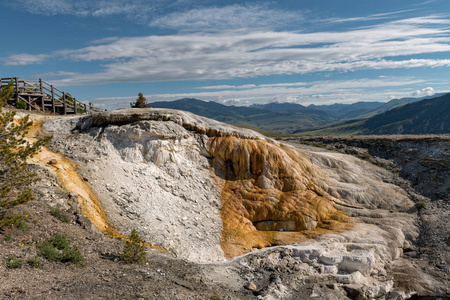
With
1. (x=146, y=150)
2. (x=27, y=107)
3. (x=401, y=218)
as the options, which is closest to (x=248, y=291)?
(x=146, y=150)

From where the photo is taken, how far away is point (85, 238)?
15.2 m

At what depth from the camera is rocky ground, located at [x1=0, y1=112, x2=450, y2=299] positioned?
12.2m

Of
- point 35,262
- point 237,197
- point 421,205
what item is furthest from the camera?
point 421,205

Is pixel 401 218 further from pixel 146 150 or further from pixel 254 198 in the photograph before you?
pixel 146 150

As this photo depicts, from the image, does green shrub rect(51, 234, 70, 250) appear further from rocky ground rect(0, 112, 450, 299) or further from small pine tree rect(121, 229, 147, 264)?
small pine tree rect(121, 229, 147, 264)

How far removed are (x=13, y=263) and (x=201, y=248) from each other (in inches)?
414

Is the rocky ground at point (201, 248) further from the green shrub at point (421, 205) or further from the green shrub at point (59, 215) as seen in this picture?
the green shrub at point (421, 205)

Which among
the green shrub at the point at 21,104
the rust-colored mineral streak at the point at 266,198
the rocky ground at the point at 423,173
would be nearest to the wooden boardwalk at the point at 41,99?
the green shrub at the point at 21,104

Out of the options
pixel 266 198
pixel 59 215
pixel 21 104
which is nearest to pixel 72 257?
pixel 59 215

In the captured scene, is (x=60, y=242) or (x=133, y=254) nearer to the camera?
(x=60, y=242)

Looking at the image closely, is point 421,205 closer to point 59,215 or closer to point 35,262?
point 59,215

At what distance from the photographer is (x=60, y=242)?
1360cm

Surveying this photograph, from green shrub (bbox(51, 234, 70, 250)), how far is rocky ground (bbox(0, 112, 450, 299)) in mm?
589

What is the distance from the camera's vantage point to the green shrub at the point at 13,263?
11295 millimetres
